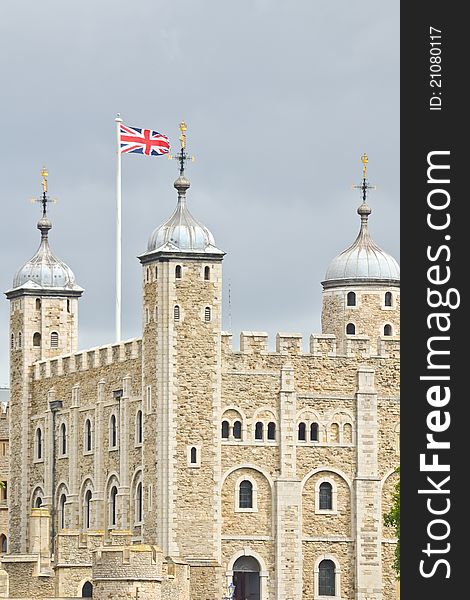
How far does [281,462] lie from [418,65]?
6418 centimetres

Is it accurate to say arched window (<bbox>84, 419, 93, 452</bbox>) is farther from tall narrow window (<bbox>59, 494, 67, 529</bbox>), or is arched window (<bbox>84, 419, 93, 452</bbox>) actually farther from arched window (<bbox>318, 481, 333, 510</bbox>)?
arched window (<bbox>318, 481, 333, 510</bbox>)

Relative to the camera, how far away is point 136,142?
3344 inches

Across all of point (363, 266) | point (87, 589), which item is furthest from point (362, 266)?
point (87, 589)

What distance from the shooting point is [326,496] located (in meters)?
82.8

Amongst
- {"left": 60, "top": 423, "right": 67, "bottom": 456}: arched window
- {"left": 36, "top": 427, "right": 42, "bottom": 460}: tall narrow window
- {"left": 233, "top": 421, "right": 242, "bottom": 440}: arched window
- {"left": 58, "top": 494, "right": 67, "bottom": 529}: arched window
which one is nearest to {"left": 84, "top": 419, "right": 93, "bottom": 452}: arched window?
{"left": 60, "top": 423, "right": 67, "bottom": 456}: arched window

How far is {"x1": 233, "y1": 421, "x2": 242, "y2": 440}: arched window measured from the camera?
3194 inches

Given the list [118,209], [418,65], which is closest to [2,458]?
Answer: [118,209]

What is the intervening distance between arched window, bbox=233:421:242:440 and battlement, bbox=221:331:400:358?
288 cm

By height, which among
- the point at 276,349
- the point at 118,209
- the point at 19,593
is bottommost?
the point at 19,593

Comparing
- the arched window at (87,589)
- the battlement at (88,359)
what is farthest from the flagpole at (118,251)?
the arched window at (87,589)

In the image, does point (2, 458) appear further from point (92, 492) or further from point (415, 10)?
point (415, 10)

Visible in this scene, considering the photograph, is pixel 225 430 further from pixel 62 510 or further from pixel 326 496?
pixel 62 510

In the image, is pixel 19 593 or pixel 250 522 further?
pixel 250 522

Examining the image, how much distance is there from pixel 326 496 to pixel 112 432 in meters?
9.95
